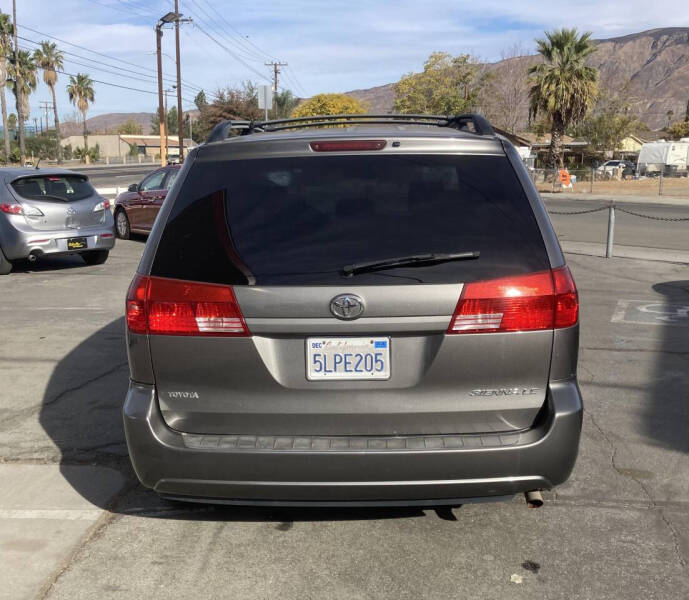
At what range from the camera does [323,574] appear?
3314 millimetres

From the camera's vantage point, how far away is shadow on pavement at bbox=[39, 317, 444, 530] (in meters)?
3.88

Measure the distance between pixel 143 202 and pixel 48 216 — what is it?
189 inches

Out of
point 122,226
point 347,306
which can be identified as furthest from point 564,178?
point 347,306

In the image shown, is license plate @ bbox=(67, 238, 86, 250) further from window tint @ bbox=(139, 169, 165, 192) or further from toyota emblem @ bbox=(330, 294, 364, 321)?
toyota emblem @ bbox=(330, 294, 364, 321)

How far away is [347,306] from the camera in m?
3.05

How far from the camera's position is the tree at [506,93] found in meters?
64.2

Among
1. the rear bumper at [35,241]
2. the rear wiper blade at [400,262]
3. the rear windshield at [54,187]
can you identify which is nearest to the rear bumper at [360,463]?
the rear wiper blade at [400,262]

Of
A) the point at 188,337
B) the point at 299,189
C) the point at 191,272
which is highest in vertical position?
the point at 299,189

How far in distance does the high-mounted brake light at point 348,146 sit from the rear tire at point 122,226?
48.4ft

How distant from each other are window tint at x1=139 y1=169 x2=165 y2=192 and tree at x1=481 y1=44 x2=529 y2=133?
146 ft

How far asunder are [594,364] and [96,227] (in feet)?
28.0

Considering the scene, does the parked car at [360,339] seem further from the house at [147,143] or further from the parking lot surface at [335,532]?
the house at [147,143]

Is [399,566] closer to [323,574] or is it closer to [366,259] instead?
[323,574]

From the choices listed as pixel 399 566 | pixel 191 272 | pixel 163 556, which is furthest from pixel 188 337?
pixel 399 566
